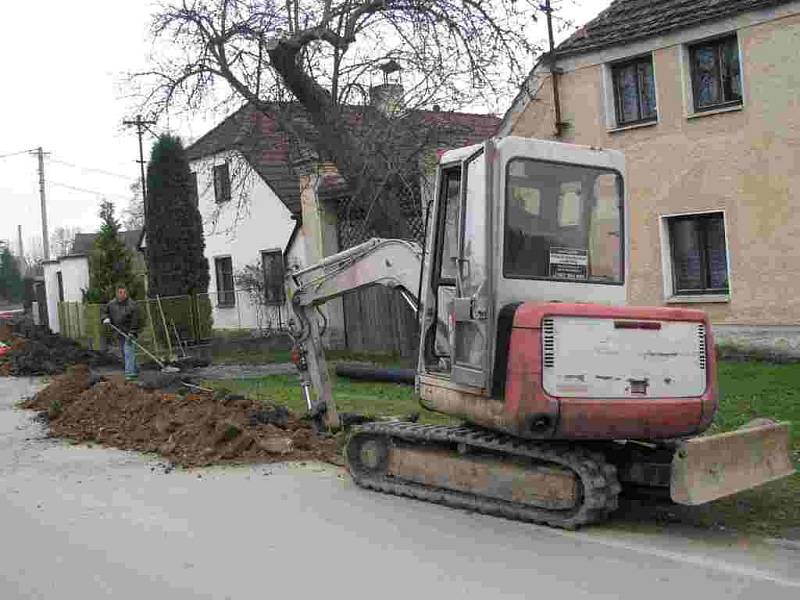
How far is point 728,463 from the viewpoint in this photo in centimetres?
691

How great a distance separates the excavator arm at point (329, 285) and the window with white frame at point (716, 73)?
9.01 m

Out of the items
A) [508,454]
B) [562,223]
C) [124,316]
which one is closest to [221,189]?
[124,316]

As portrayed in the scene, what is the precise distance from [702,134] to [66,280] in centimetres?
2944

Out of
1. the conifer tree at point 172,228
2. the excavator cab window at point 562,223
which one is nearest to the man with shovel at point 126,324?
the conifer tree at point 172,228

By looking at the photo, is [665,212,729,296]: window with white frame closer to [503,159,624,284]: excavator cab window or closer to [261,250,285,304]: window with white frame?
[503,159,624,284]: excavator cab window

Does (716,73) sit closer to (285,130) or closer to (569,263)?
(285,130)

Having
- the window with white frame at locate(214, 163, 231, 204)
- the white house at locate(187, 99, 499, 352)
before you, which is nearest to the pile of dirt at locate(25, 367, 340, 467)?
the white house at locate(187, 99, 499, 352)

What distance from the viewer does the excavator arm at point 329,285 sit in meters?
9.06

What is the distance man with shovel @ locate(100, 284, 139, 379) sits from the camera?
19109mm

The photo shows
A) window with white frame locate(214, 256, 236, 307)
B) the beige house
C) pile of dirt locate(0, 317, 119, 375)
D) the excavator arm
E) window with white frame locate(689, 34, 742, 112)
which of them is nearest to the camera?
the excavator arm

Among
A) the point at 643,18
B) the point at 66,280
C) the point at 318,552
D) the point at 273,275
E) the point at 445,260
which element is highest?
the point at 643,18

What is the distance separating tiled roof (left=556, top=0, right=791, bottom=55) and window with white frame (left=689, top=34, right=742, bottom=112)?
0.50m

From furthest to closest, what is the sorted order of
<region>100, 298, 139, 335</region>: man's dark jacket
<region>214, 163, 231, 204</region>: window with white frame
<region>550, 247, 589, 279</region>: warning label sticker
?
1. <region>214, 163, 231, 204</region>: window with white frame
2. <region>100, 298, 139, 335</region>: man's dark jacket
3. <region>550, 247, 589, 279</region>: warning label sticker

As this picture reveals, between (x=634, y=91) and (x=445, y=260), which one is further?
(x=634, y=91)
